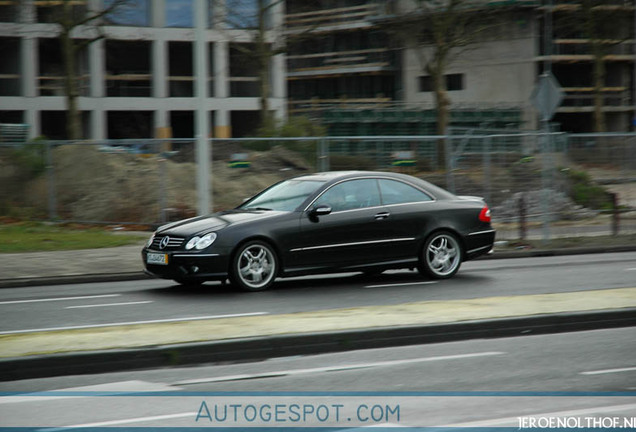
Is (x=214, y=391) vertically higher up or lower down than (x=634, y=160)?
lower down

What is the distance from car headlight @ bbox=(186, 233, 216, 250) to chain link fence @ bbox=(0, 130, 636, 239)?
8.85 meters

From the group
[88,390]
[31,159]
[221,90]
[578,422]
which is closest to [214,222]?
[88,390]

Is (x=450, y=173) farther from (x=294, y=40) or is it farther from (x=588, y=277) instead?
(x=294, y=40)

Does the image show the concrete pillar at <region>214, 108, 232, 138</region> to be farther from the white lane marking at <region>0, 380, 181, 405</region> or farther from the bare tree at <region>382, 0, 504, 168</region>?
the white lane marking at <region>0, 380, 181, 405</region>

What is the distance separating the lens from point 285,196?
40.8ft

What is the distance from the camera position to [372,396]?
6258 mm

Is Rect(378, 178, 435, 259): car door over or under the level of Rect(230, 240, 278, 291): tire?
over

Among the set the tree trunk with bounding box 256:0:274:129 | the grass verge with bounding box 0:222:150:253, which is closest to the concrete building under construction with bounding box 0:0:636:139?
the tree trunk with bounding box 256:0:274:129

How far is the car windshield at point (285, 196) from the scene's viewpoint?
481 inches

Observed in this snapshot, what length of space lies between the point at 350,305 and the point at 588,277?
4.47 m

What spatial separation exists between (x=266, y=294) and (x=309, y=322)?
2805 millimetres

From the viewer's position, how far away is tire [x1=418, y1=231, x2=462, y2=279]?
12.9 meters

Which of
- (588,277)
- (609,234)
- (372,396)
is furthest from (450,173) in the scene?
(372,396)

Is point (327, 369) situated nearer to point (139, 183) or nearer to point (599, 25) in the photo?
point (139, 183)
